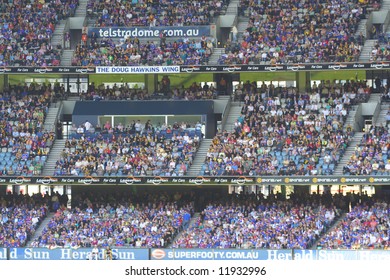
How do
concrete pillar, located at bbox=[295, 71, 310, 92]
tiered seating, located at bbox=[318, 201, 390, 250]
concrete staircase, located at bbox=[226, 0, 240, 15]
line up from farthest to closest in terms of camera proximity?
concrete staircase, located at bbox=[226, 0, 240, 15]
concrete pillar, located at bbox=[295, 71, 310, 92]
tiered seating, located at bbox=[318, 201, 390, 250]

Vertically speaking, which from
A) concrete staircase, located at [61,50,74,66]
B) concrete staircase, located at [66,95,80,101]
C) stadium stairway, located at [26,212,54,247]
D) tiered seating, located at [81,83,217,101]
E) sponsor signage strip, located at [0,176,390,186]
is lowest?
stadium stairway, located at [26,212,54,247]

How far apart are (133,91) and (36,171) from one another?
7.94 metres

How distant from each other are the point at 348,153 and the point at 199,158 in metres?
7.34

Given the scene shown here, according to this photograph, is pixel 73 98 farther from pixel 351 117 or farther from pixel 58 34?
pixel 351 117

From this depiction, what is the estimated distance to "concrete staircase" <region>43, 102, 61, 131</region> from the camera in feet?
200

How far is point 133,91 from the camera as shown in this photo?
6288cm

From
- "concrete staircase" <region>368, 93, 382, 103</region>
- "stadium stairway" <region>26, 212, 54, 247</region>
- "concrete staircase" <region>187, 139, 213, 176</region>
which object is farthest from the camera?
"concrete staircase" <region>368, 93, 382, 103</region>

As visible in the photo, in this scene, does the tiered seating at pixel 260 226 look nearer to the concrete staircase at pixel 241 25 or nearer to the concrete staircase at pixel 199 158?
the concrete staircase at pixel 199 158

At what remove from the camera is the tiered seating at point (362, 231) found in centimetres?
5059

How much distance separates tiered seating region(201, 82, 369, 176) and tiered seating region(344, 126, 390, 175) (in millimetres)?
877

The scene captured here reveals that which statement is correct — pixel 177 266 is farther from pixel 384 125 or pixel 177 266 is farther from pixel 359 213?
pixel 384 125

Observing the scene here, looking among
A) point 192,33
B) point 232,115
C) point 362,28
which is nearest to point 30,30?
point 192,33

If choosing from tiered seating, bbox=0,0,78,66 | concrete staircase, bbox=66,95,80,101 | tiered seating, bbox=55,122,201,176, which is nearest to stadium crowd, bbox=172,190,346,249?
tiered seating, bbox=55,122,201,176

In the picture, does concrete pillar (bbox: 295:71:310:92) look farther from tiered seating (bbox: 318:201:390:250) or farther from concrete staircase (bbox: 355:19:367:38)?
tiered seating (bbox: 318:201:390:250)
